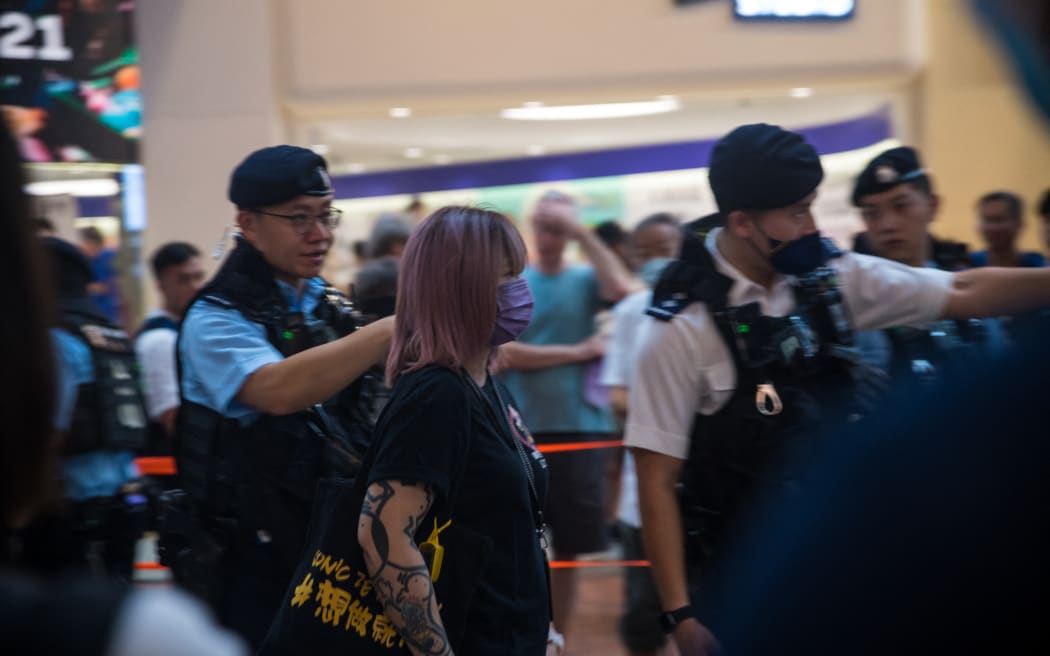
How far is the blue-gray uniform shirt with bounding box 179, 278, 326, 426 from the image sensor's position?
2.96 metres

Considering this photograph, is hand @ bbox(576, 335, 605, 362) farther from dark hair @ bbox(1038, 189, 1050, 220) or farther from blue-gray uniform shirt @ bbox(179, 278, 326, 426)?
blue-gray uniform shirt @ bbox(179, 278, 326, 426)

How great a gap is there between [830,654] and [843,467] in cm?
14

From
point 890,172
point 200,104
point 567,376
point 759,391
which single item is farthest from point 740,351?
point 200,104

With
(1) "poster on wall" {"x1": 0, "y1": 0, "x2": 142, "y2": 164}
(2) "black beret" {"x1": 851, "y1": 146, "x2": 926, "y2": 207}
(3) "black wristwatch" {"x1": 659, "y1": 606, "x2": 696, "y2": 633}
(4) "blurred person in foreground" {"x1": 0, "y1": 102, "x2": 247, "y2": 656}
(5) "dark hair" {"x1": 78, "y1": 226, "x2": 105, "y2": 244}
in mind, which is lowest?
(3) "black wristwatch" {"x1": 659, "y1": 606, "x2": 696, "y2": 633}

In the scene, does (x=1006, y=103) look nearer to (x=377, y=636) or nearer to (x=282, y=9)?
(x=282, y=9)

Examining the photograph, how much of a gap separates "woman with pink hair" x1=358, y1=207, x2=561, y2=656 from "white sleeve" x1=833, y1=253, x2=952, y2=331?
2.87 feet

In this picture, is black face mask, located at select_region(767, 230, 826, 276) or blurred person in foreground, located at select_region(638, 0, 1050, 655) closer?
blurred person in foreground, located at select_region(638, 0, 1050, 655)

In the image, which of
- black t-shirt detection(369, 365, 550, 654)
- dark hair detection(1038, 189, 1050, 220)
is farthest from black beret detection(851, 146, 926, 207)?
black t-shirt detection(369, 365, 550, 654)

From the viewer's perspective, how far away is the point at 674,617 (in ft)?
9.31

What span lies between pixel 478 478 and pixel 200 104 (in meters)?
7.47

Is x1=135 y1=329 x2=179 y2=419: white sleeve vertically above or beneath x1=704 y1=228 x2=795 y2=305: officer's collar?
beneath

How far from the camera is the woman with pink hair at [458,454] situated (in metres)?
2.38

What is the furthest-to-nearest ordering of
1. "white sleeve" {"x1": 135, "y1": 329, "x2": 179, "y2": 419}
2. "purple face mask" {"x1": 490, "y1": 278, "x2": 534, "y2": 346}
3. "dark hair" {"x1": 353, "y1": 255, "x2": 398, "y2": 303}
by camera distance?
"white sleeve" {"x1": 135, "y1": 329, "x2": 179, "y2": 419} → "dark hair" {"x1": 353, "y1": 255, "x2": 398, "y2": 303} → "purple face mask" {"x1": 490, "y1": 278, "x2": 534, "y2": 346}

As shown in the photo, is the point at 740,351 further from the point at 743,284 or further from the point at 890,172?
the point at 890,172
